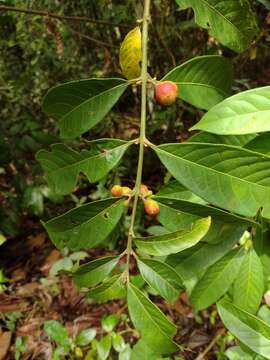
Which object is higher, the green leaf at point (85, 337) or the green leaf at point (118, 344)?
the green leaf at point (118, 344)

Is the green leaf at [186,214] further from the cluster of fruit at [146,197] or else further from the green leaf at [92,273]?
the green leaf at [92,273]

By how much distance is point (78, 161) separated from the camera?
87 centimetres

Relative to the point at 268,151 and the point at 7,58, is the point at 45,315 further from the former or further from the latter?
the point at 268,151

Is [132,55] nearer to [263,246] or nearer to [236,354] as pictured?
[263,246]

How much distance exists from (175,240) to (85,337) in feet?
4.03

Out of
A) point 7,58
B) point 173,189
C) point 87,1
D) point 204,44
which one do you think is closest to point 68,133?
point 173,189

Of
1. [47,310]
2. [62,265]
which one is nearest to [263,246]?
[62,265]

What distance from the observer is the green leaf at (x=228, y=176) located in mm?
676

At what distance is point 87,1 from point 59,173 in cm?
148

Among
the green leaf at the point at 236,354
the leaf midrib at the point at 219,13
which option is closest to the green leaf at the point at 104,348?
the green leaf at the point at 236,354

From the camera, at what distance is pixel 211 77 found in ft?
2.81

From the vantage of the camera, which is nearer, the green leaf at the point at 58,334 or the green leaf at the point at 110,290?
the green leaf at the point at 110,290

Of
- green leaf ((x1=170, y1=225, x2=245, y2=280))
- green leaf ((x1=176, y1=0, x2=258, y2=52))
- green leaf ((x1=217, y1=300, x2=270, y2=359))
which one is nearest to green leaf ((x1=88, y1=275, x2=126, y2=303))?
green leaf ((x1=170, y1=225, x2=245, y2=280))

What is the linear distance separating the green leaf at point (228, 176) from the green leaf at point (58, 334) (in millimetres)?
1310
